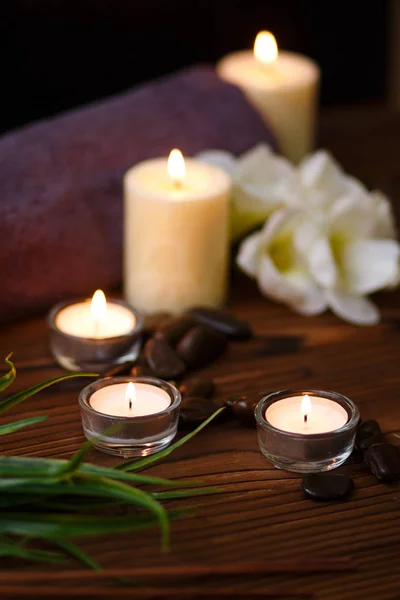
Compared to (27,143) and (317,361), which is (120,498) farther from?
(27,143)

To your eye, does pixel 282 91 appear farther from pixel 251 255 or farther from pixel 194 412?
pixel 194 412

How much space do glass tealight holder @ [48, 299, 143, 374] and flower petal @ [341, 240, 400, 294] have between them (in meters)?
0.29

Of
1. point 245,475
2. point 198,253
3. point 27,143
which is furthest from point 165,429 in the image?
point 27,143

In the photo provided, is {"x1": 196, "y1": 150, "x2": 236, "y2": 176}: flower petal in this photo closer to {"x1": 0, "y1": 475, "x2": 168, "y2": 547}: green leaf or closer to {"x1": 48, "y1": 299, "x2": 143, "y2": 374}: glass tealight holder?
{"x1": 48, "y1": 299, "x2": 143, "y2": 374}: glass tealight holder

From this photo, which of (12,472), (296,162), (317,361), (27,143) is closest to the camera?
(12,472)

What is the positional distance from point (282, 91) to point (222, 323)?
47 cm

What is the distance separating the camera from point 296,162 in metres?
1.49

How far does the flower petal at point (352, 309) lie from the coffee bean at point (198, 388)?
9.6 inches

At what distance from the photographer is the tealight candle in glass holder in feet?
3.44

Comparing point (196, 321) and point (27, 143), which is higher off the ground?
point (27, 143)

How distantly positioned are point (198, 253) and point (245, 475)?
0.37m

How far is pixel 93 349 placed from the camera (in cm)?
105

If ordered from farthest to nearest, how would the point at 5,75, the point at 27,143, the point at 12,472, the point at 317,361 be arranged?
the point at 5,75 → the point at 27,143 → the point at 317,361 → the point at 12,472

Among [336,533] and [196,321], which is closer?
[336,533]
